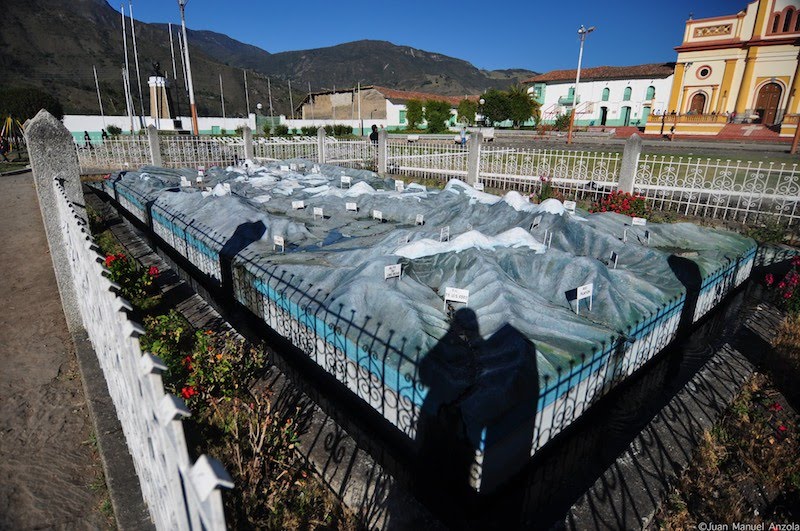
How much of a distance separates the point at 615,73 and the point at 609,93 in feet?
7.37

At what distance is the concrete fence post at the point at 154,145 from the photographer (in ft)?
52.5

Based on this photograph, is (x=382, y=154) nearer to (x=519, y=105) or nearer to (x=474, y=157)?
(x=474, y=157)

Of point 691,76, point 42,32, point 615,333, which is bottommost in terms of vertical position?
point 615,333

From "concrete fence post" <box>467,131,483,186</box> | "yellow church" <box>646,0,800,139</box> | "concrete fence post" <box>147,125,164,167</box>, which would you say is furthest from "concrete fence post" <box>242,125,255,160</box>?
"yellow church" <box>646,0,800,139</box>

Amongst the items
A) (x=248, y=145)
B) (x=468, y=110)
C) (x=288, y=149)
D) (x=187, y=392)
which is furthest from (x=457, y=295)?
(x=468, y=110)

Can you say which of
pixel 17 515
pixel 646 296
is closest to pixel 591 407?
pixel 646 296

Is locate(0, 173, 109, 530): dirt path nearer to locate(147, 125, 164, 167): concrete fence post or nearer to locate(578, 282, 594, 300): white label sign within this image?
locate(578, 282, 594, 300): white label sign

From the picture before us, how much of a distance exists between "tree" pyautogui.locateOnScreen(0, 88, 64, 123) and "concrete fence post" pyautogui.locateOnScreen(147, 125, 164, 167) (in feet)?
84.8

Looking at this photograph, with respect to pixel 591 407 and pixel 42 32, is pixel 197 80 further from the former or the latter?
pixel 591 407

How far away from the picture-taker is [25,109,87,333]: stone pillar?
4676mm

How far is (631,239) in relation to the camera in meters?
6.64

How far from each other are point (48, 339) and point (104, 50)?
A: 131376 mm

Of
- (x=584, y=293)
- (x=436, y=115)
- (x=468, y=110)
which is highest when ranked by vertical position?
(x=468, y=110)

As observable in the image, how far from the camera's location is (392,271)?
4.44 m
